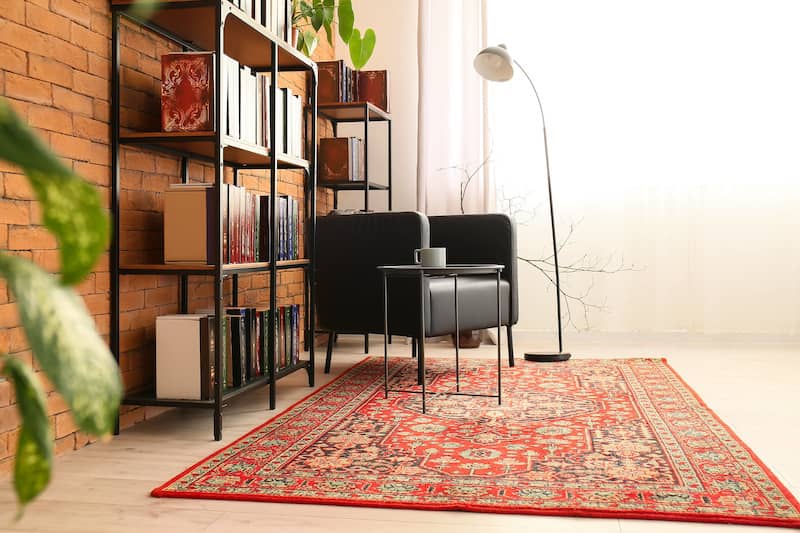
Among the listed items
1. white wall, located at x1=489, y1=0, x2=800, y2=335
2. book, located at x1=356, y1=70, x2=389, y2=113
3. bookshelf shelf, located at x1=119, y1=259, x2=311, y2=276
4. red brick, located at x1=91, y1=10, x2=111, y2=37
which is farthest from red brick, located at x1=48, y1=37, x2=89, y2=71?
white wall, located at x1=489, y1=0, x2=800, y2=335

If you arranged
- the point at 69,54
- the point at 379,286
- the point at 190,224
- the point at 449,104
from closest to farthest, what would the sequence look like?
the point at 69,54
the point at 190,224
the point at 379,286
the point at 449,104

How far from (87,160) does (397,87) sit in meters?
3.04

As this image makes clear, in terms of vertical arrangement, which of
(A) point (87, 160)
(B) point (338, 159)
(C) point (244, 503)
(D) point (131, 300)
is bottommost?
(C) point (244, 503)

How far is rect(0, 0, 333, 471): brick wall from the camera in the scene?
202cm

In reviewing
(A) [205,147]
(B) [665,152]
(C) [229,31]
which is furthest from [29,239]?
(B) [665,152]

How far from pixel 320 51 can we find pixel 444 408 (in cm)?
283

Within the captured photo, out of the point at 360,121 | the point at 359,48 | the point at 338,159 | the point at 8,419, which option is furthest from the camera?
the point at 360,121

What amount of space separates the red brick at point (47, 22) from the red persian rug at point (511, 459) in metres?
1.25

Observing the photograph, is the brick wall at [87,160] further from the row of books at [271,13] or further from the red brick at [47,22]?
the row of books at [271,13]

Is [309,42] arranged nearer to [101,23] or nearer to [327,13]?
[327,13]

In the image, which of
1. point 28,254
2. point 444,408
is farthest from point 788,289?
point 28,254

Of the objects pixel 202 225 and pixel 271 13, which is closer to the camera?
pixel 202 225

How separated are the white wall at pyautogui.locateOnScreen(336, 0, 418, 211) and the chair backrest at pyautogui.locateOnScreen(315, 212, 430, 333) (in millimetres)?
1565

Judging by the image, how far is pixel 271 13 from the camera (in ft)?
9.28
